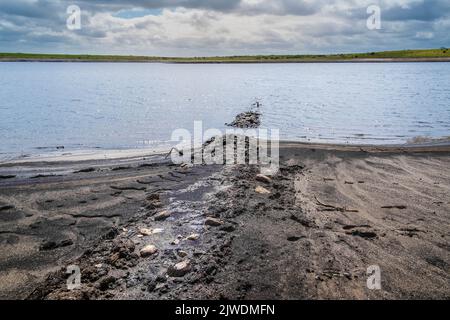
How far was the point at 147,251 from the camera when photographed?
6.46 metres

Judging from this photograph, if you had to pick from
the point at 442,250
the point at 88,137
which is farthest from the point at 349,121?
the point at 442,250

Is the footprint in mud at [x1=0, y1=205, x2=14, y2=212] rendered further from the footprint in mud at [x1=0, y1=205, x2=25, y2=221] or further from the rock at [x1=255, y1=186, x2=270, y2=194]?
the rock at [x1=255, y1=186, x2=270, y2=194]

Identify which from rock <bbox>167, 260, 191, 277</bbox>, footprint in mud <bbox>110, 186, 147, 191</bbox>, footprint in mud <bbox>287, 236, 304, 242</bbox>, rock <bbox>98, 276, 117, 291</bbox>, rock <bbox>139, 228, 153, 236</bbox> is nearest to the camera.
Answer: rock <bbox>98, 276, 117, 291</bbox>

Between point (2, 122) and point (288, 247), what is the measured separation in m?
22.0

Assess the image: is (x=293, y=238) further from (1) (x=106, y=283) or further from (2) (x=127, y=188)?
(2) (x=127, y=188)

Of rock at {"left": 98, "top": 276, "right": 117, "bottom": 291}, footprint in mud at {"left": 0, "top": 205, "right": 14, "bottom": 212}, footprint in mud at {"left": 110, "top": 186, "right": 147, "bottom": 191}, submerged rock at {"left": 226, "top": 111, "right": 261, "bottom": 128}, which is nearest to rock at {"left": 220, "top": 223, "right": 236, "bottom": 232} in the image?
rock at {"left": 98, "top": 276, "right": 117, "bottom": 291}

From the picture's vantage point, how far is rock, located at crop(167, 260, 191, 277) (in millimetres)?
5793

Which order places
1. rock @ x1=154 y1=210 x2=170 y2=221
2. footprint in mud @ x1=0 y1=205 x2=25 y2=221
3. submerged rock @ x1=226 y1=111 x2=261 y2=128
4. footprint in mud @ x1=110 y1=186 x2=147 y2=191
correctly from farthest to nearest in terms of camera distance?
submerged rock @ x1=226 y1=111 x2=261 y2=128 < footprint in mud @ x1=110 y1=186 x2=147 y2=191 < footprint in mud @ x1=0 y1=205 x2=25 y2=221 < rock @ x1=154 y1=210 x2=170 y2=221

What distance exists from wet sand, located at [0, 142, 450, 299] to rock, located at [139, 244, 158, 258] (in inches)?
1.0

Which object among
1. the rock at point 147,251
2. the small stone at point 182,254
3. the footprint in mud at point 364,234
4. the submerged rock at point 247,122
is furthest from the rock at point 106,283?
the submerged rock at point 247,122

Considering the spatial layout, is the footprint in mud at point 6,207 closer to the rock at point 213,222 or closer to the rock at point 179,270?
the rock at point 213,222

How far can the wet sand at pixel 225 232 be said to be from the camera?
5.61m

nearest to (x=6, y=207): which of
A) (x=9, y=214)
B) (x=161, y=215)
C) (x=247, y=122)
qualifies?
Answer: (x=9, y=214)

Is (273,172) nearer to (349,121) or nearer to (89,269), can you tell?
(89,269)
